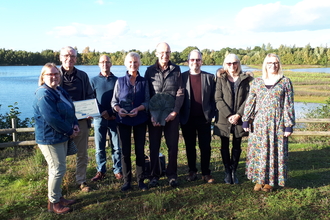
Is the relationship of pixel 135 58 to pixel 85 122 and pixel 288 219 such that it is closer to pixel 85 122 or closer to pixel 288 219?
pixel 85 122

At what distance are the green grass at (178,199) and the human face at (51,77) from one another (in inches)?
69.5

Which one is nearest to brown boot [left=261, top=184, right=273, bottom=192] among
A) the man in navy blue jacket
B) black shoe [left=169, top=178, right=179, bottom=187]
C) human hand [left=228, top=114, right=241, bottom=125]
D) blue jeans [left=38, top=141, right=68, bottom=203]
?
human hand [left=228, top=114, right=241, bottom=125]

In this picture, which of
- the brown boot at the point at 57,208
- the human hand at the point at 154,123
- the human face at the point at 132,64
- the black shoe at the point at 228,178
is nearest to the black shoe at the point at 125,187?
the brown boot at the point at 57,208

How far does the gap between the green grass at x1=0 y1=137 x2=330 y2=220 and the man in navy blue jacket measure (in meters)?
0.36

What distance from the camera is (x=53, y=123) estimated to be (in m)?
3.58

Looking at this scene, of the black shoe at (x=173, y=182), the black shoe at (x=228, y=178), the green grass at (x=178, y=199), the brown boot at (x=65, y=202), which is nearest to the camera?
the green grass at (x=178, y=199)

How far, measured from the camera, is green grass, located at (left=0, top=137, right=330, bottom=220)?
3.91m

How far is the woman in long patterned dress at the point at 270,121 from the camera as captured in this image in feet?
14.1

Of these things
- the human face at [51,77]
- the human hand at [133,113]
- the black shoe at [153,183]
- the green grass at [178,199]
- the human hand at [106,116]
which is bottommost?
the green grass at [178,199]

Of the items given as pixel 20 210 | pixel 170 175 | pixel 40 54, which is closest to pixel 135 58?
pixel 170 175

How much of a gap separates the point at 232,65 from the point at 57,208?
337 centimetres

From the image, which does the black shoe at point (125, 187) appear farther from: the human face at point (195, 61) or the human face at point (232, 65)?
the human face at point (232, 65)

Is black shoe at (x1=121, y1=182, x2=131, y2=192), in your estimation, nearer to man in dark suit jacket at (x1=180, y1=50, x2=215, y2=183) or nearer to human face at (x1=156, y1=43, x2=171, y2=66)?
man in dark suit jacket at (x1=180, y1=50, x2=215, y2=183)

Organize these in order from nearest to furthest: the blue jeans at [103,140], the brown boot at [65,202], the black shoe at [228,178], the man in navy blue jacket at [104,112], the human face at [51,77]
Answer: the human face at [51,77] < the brown boot at [65,202] < the black shoe at [228,178] < the man in navy blue jacket at [104,112] < the blue jeans at [103,140]
